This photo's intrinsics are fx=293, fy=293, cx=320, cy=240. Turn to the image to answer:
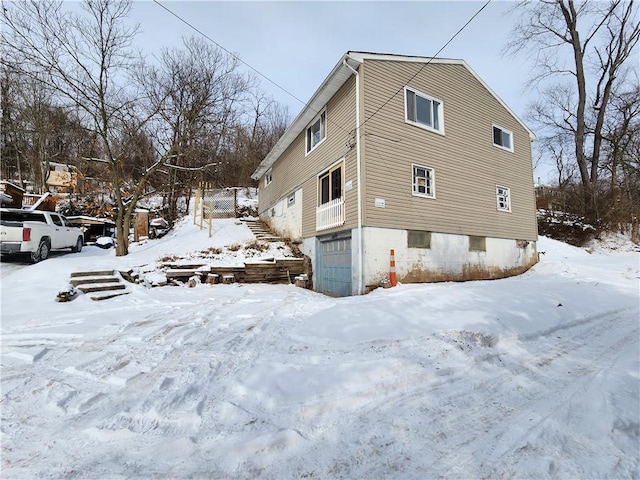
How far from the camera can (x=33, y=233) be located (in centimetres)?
866

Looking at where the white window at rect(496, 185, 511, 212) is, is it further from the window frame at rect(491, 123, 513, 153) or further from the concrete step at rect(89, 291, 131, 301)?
the concrete step at rect(89, 291, 131, 301)

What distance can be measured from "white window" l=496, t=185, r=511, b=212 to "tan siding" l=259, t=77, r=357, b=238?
6901 mm

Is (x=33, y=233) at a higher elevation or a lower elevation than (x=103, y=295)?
higher

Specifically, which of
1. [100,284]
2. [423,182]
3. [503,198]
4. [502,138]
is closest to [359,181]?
[423,182]

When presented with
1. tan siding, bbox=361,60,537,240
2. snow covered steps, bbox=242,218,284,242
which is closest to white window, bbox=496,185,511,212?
tan siding, bbox=361,60,537,240

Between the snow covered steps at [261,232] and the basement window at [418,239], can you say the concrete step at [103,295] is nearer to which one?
the snow covered steps at [261,232]

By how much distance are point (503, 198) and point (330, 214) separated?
7.66m

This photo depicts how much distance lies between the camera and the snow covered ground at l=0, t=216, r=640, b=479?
188 cm

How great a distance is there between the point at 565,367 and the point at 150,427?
14.1ft

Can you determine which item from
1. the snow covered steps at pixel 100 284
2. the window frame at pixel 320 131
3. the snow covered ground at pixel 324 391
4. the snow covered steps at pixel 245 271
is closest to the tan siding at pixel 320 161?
the window frame at pixel 320 131

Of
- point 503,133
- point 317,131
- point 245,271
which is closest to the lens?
point 245,271

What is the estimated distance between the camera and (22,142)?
1980 centimetres

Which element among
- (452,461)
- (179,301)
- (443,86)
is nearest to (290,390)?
(452,461)

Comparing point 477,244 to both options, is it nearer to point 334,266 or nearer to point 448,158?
point 448,158
